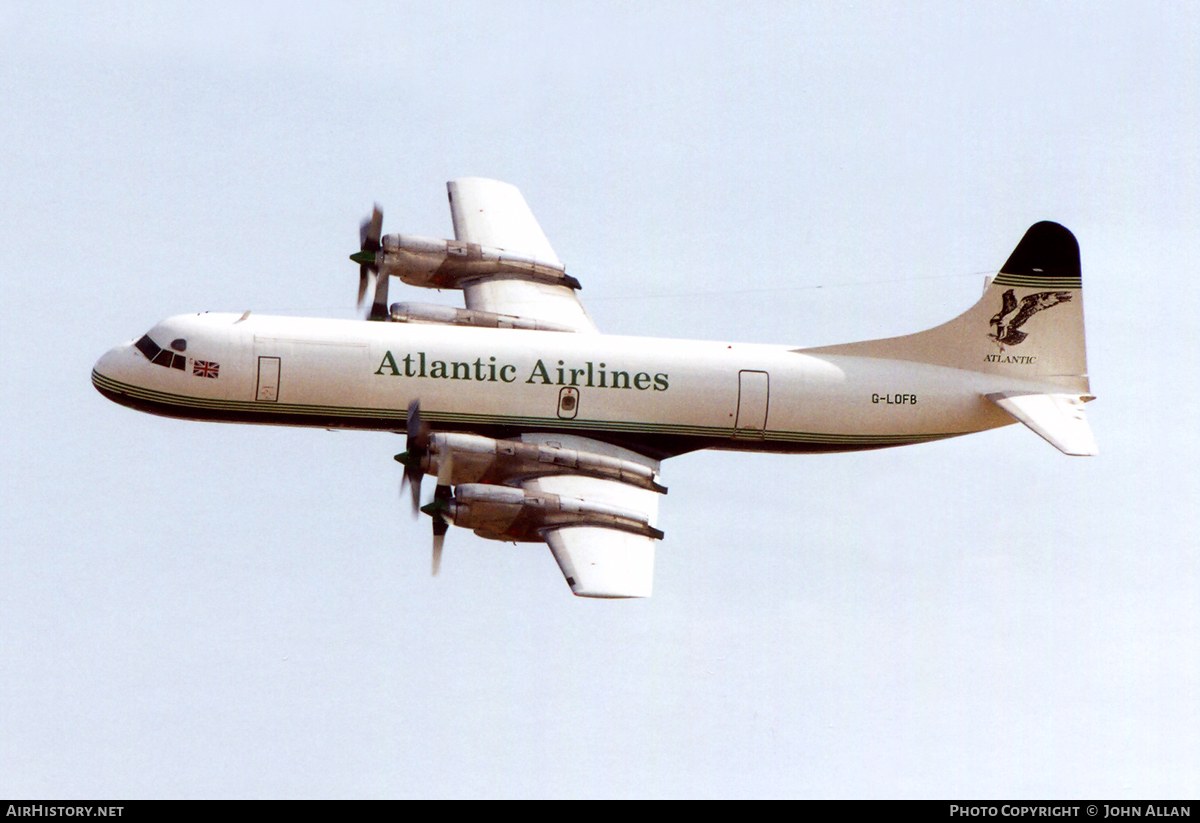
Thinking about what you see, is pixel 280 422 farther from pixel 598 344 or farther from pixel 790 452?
pixel 790 452

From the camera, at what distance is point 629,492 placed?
41.4 metres

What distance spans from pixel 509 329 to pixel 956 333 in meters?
10.0

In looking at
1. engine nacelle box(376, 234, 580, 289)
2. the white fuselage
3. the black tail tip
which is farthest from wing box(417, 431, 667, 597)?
the black tail tip

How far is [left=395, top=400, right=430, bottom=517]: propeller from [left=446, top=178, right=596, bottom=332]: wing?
6.26 meters

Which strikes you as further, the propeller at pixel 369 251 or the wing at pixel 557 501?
the propeller at pixel 369 251

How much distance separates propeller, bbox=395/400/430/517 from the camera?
40188 millimetres

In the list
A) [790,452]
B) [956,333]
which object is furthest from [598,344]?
[956,333]

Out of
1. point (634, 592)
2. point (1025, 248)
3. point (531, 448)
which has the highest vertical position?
point (1025, 248)

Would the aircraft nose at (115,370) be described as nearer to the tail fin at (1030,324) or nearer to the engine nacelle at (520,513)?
the engine nacelle at (520,513)

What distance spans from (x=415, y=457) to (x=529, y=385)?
3611mm

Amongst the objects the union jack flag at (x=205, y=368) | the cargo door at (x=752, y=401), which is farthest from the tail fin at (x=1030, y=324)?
the union jack flag at (x=205, y=368)

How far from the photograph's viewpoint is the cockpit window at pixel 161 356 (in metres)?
42.6

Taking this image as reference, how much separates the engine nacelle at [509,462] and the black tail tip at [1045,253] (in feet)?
32.9

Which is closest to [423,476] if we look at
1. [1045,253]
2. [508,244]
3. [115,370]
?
[115,370]
